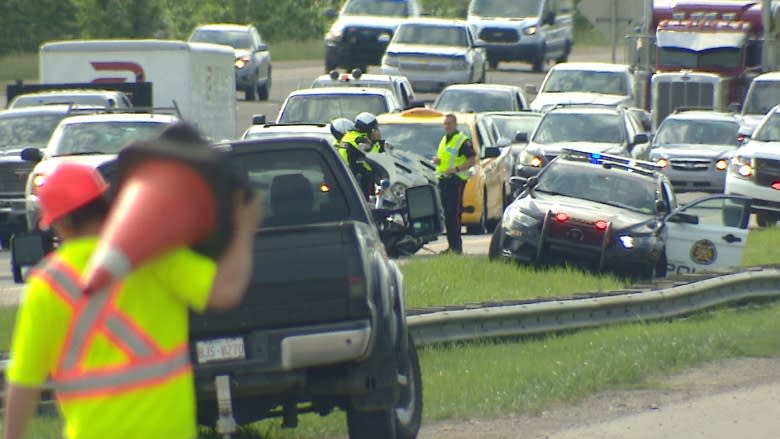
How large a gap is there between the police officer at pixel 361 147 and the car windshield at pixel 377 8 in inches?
1124

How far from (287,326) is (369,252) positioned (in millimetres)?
536

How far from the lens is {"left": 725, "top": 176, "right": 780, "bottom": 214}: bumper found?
24.0 meters

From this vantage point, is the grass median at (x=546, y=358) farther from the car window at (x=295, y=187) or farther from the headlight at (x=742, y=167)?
the headlight at (x=742, y=167)

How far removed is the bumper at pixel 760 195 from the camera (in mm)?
23984

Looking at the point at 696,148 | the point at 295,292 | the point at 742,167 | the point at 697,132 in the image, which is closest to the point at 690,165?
the point at 696,148

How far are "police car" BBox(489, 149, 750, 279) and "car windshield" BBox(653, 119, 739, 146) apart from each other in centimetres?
1325

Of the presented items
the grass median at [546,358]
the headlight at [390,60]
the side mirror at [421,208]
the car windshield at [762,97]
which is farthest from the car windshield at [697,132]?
the side mirror at [421,208]

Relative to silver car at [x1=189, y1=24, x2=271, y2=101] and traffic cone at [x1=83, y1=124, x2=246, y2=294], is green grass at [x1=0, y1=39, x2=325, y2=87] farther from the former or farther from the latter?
traffic cone at [x1=83, y1=124, x2=246, y2=294]

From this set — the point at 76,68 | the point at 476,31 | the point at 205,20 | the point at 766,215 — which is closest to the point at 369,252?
the point at 766,215

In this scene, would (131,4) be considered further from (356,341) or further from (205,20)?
(356,341)

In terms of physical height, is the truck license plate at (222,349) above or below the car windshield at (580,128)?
above

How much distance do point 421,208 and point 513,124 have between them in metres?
20.2

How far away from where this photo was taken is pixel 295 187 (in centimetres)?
870

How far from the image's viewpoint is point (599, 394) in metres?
10.5
